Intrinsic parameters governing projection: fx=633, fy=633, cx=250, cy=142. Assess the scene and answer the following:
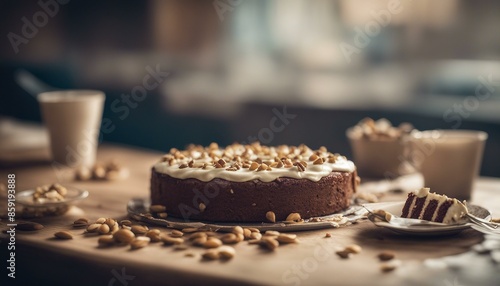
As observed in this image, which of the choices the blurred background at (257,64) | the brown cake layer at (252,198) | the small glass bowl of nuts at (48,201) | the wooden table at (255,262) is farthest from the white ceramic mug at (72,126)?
the blurred background at (257,64)

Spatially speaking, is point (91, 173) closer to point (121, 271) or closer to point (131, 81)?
point (121, 271)

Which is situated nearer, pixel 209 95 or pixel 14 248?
pixel 14 248

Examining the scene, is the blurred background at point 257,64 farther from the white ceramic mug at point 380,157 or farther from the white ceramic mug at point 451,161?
the white ceramic mug at point 451,161

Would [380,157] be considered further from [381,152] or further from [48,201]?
[48,201]

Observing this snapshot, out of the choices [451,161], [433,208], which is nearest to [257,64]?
[451,161]

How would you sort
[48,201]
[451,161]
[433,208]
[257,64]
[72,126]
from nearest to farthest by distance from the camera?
1. [433,208]
2. [48,201]
3. [451,161]
4. [72,126]
5. [257,64]

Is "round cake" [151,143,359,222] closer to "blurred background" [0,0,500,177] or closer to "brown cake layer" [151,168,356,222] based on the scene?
"brown cake layer" [151,168,356,222]

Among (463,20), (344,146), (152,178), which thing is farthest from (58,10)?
(152,178)
